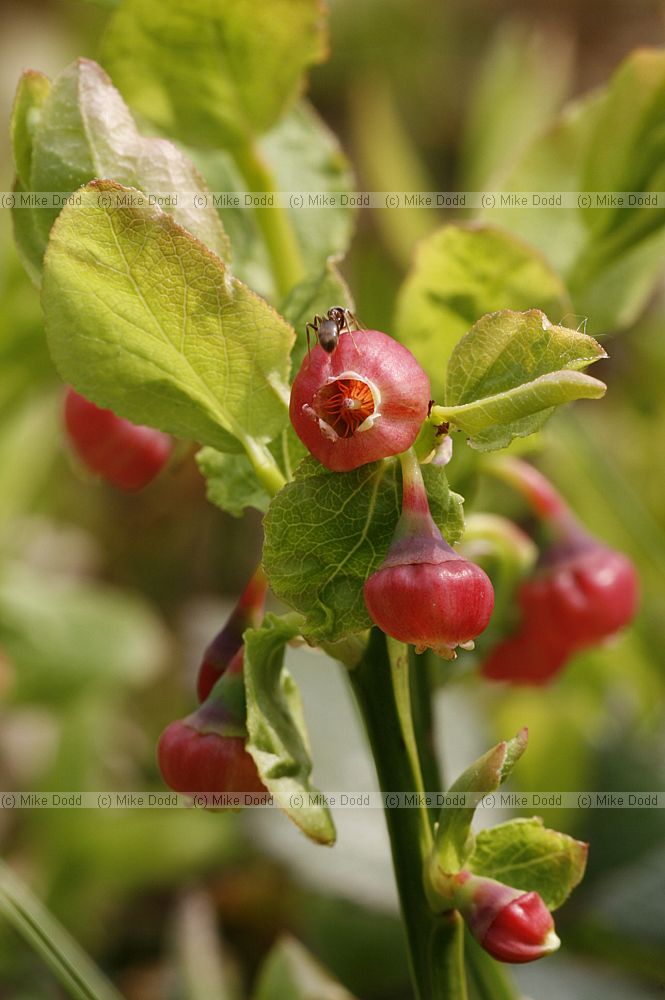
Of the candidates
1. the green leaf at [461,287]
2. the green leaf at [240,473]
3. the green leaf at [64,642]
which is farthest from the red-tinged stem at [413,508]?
the green leaf at [64,642]

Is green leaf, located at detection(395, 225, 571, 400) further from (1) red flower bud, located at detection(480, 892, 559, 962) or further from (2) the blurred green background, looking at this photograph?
(1) red flower bud, located at detection(480, 892, 559, 962)

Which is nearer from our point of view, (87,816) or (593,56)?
(87,816)

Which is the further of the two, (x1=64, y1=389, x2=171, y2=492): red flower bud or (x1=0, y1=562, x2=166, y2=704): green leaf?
(x1=0, y1=562, x2=166, y2=704): green leaf

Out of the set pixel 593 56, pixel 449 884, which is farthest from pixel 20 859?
pixel 593 56

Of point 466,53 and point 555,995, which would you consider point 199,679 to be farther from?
point 466,53

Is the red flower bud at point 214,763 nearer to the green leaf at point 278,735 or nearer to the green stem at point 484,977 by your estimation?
the green leaf at point 278,735

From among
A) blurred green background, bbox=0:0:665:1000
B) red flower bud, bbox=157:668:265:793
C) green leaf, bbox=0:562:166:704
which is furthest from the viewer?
green leaf, bbox=0:562:166:704

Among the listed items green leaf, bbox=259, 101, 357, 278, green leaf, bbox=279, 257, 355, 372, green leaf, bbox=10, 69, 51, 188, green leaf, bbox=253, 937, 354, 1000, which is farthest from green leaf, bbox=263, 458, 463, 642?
green leaf, bbox=253, 937, 354, 1000
